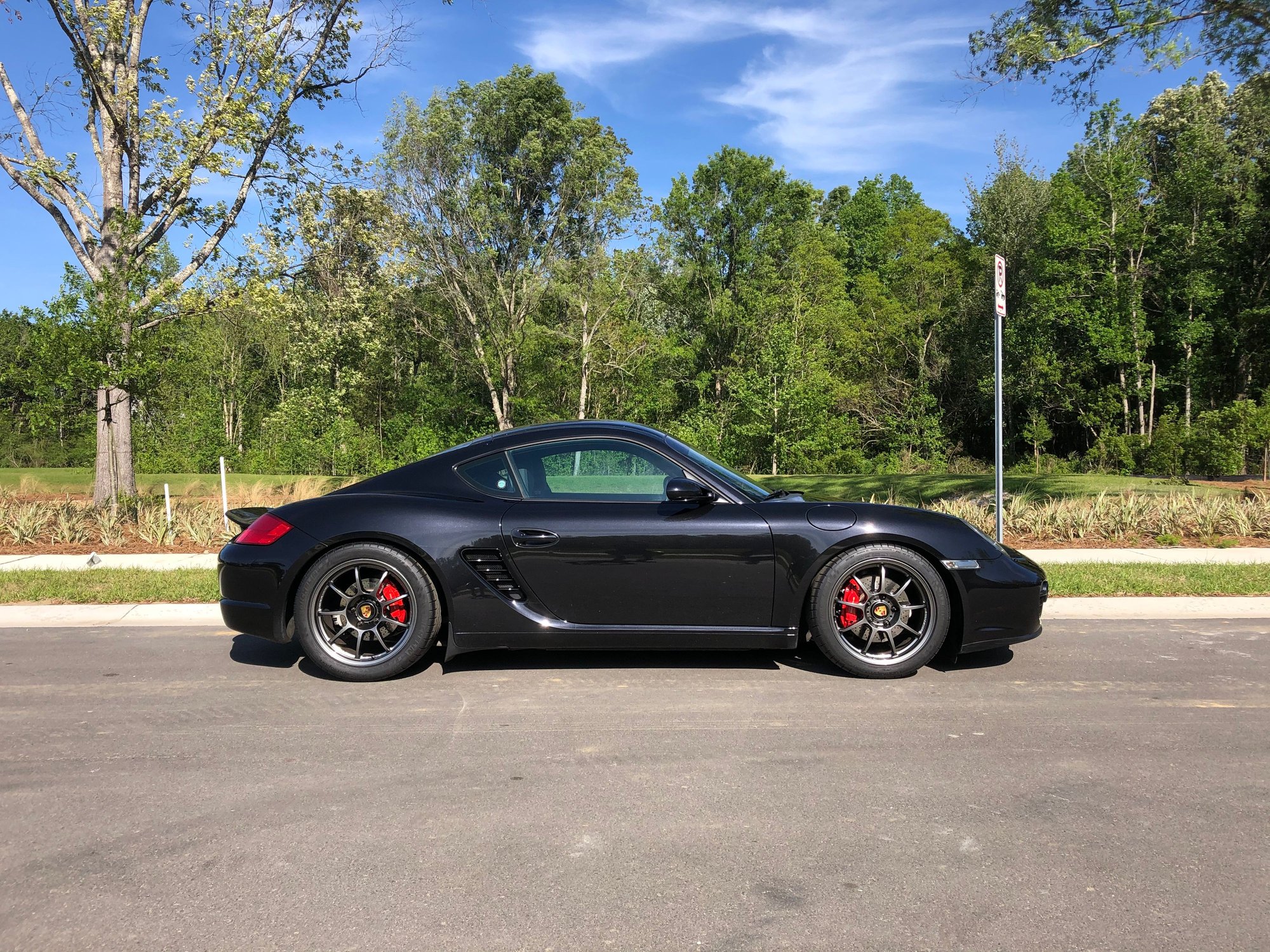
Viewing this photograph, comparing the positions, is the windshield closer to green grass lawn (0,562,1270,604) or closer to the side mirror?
the side mirror

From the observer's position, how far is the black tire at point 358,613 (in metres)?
4.99

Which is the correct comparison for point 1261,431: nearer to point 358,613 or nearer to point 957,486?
point 957,486

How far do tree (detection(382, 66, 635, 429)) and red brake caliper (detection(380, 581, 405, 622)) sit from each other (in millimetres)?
29677

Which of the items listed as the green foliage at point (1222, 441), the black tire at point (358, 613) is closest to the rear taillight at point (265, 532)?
the black tire at point (358, 613)

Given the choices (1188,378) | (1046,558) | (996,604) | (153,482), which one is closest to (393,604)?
(996,604)

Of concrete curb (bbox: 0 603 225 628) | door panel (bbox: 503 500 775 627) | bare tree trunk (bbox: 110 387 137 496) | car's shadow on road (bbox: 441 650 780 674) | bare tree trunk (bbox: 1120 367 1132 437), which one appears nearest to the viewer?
door panel (bbox: 503 500 775 627)

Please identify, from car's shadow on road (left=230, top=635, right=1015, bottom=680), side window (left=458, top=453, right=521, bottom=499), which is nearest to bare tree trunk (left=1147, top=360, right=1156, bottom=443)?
car's shadow on road (left=230, top=635, right=1015, bottom=680)

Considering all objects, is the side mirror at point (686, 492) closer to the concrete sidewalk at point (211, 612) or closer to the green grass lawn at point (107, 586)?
the concrete sidewalk at point (211, 612)

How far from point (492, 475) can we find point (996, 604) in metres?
2.89

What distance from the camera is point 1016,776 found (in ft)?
11.9

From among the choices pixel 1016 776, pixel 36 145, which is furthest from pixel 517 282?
pixel 1016 776

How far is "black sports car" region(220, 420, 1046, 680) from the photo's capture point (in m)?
4.89

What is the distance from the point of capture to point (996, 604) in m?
4.94

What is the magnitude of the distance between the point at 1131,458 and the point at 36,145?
3302cm
